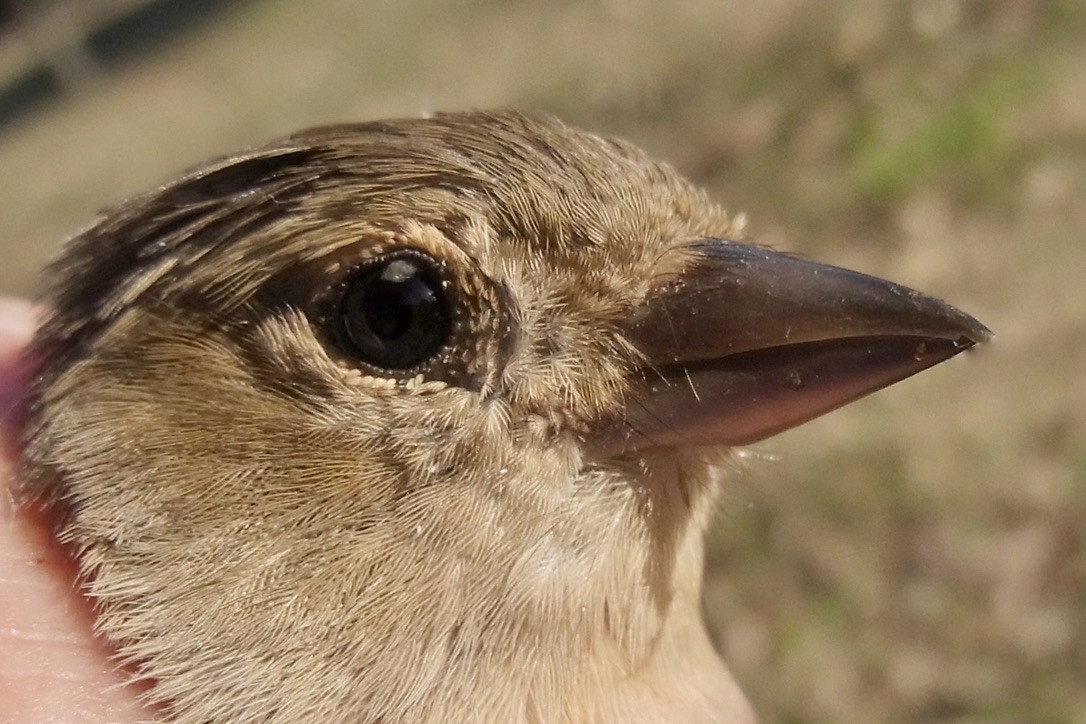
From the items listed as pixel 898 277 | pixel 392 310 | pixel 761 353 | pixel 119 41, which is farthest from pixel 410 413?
pixel 119 41

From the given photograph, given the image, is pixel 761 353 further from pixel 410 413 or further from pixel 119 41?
pixel 119 41

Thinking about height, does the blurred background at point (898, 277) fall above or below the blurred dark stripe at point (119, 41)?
below

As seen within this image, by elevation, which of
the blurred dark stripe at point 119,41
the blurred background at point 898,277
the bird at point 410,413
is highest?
the blurred dark stripe at point 119,41

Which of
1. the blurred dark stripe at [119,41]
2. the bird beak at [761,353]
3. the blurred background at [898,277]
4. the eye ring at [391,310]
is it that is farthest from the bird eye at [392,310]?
the blurred dark stripe at [119,41]

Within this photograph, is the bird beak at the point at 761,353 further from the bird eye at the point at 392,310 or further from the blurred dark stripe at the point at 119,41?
the blurred dark stripe at the point at 119,41

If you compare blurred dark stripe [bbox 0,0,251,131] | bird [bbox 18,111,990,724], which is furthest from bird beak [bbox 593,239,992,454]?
blurred dark stripe [bbox 0,0,251,131]

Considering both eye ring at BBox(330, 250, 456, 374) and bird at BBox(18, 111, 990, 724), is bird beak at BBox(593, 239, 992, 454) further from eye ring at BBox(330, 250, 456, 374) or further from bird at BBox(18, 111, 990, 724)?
eye ring at BBox(330, 250, 456, 374)

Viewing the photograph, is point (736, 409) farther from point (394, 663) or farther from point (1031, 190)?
point (1031, 190)
